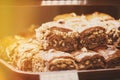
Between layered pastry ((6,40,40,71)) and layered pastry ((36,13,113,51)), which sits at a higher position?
layered pastry ((36,13,113,51))

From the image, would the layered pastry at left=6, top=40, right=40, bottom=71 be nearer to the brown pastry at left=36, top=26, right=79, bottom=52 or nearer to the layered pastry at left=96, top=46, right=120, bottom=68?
the brown pastry at left=36, top=26, right=79, bottom=52

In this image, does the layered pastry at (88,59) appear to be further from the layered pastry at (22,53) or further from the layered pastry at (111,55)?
the layered pastry at (22,53)

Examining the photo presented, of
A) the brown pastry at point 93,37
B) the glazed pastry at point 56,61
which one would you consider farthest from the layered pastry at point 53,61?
the brown pastry at point 93,37

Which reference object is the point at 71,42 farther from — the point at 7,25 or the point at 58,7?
the point at 7,25

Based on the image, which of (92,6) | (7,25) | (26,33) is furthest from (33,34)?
(92,6)

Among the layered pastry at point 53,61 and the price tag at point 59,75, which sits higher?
the layered pastry at point 53,61

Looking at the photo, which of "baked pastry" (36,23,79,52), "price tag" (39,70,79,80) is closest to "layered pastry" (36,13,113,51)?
"baked pastry" (36,23,79,52)

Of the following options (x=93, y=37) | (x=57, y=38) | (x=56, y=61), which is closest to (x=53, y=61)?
(x=56, y=61)
